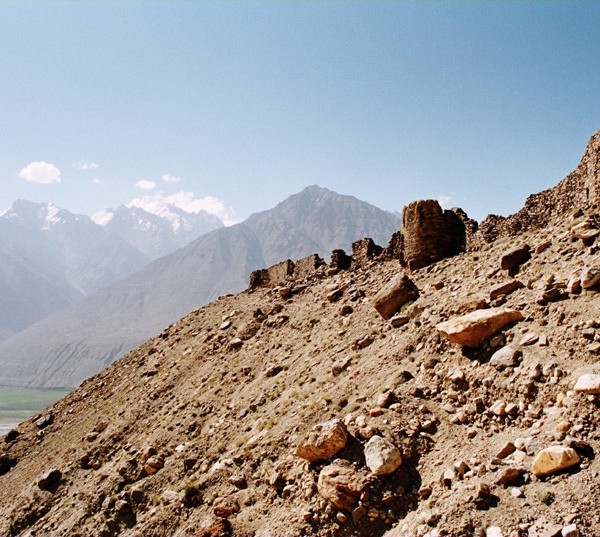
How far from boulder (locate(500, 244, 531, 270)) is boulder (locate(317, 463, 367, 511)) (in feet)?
23.0

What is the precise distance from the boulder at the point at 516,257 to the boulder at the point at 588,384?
17.7ft

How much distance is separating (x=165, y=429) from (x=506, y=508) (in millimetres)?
12167

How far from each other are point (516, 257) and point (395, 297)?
380cm

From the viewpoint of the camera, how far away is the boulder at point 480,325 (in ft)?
31.7

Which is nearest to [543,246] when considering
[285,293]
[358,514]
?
→ [358,514]

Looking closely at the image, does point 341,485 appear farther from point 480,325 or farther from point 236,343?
point 236,343

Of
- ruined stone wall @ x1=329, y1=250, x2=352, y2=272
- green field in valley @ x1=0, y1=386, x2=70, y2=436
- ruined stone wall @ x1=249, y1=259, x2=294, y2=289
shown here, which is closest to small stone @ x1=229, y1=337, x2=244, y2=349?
ruined stone wall @ x1=249, y1=259, x2=294, y2=289

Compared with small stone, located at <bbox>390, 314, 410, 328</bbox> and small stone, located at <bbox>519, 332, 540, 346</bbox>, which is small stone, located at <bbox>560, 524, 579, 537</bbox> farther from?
small stone, located at <bbox>390, 314, 410, 328</bbox>

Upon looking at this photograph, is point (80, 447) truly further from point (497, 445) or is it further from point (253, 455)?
point (497, 445)

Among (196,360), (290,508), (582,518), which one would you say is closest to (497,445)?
(582,518)

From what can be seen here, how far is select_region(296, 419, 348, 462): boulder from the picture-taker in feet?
29.4

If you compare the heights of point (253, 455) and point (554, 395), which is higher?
point (554, 395)

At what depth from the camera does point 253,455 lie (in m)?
11.0

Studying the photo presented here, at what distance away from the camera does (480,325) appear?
9.72 m
